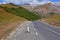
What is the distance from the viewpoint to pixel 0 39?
80.3 ft
